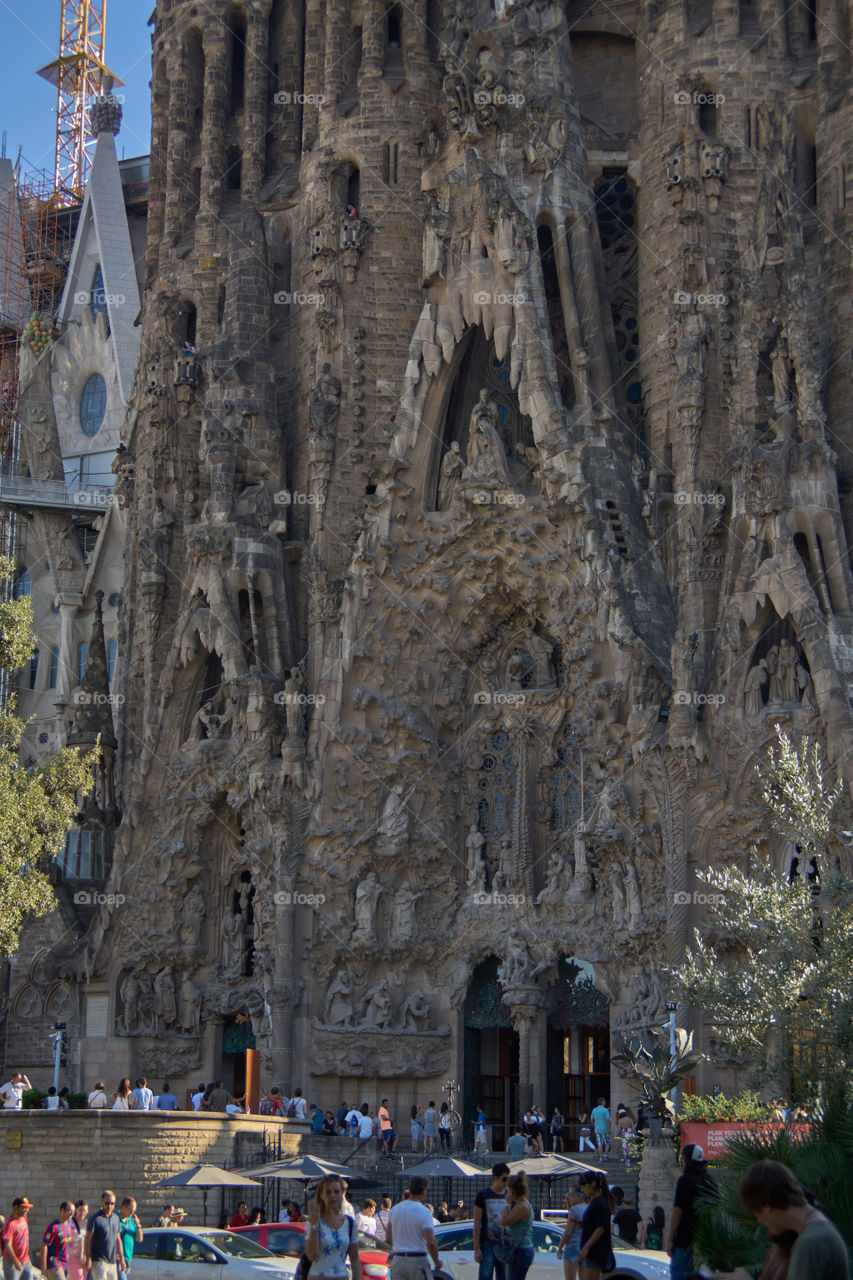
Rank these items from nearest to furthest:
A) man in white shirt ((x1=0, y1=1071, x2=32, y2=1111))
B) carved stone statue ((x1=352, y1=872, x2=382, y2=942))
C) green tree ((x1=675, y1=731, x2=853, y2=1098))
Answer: green tree ((x1=675, y1=731, x2=853, y2=1098)) → man in white shirt ((x1=0, y1=1071, x2=32, y2=1111)) → carved stone statue ((x1=352, y1=872, x2=382, y2=942))

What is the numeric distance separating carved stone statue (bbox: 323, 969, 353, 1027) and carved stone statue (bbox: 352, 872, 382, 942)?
0.87 meters

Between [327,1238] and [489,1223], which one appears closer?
[327,1238]

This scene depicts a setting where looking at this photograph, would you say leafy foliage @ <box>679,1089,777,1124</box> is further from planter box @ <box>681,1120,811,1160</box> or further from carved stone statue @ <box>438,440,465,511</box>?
carved stone statue @ <box>438,440,465,511</box>

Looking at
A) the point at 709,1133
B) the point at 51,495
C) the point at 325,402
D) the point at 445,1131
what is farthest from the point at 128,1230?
the point at 51,495

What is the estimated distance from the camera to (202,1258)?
1809 centimetres

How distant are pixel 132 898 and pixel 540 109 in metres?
17.7

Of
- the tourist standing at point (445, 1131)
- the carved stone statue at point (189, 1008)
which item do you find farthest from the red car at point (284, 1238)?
the carved stone statue at point (189, 1008)

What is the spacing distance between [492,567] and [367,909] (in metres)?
6.93

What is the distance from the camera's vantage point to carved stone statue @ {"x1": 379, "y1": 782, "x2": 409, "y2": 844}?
117ft

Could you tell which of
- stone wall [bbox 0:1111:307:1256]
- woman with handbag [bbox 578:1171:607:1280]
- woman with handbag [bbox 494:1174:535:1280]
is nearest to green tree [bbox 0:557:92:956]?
stone wall [bbox 0:1111:307:1256]

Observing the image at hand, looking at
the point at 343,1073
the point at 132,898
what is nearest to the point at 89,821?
the point at 132,898

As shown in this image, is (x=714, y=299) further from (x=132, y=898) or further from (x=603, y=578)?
(x=132, y=898)

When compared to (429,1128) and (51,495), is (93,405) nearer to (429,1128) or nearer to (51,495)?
(51,495)

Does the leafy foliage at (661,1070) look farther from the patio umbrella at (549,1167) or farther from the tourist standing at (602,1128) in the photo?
the tourist standing at (602,1128)
